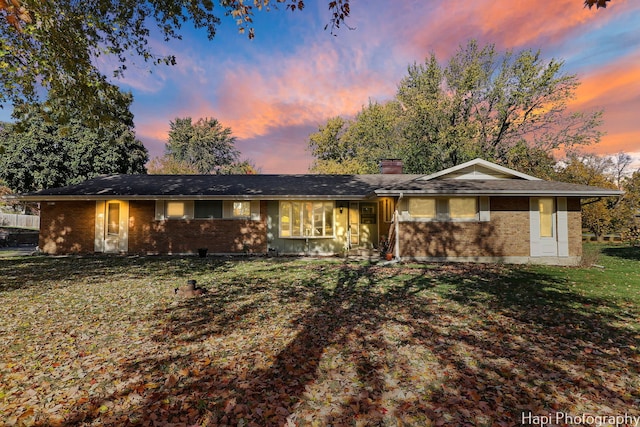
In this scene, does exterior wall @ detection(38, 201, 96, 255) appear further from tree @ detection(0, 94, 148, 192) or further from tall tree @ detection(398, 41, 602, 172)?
tall tree @ detection(398, 41, 602, 172)

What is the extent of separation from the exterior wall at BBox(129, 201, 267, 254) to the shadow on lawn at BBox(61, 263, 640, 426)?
712cm

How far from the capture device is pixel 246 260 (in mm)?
13039

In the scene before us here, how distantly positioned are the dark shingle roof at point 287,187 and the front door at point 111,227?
77cm

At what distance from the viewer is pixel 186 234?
1458 cm

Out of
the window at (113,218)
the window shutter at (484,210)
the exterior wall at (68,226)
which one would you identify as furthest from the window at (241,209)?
the window shutter at (484,210)

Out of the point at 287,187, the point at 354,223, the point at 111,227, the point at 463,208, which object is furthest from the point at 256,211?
the point at 463,208

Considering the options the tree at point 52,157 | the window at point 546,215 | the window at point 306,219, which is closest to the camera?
the window at point 546,215

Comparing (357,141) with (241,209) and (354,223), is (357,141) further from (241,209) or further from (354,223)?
(241,209)

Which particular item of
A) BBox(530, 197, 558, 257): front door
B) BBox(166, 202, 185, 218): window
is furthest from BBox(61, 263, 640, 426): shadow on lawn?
BBox(166, 202, 185, 218): window

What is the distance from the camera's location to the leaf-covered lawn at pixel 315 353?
314 cm

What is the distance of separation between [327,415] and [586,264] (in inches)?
531

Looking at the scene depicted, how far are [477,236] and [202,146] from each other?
49.5 meters

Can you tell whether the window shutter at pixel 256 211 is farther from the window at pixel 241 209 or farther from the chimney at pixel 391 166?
the chimney at pixel 391 166

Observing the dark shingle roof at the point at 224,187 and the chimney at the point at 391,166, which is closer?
the dark shingle roof at the point at 224,187
